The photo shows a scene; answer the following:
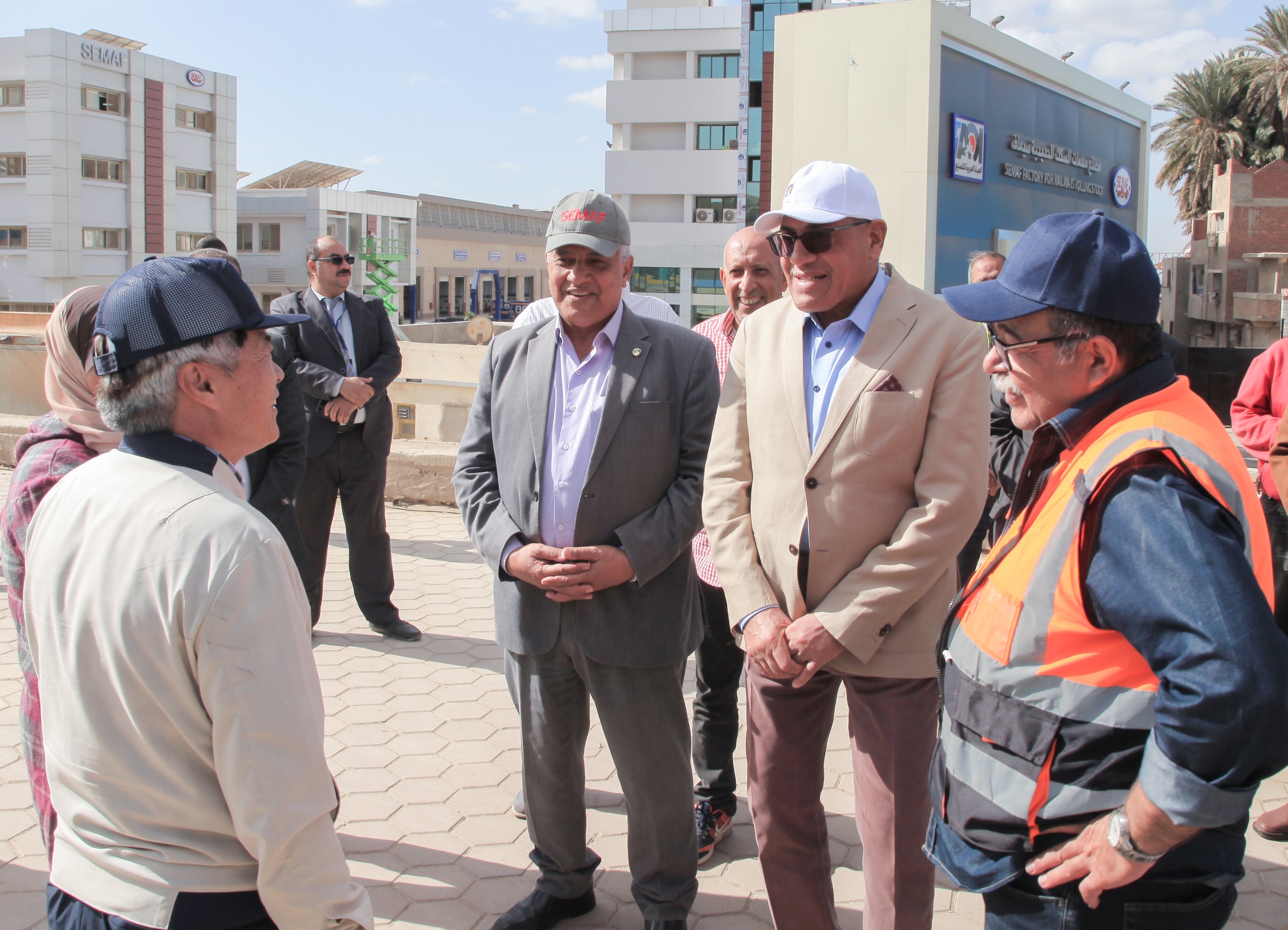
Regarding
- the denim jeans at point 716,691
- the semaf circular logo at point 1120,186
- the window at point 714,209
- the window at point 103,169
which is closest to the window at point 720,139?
the window at point 714,209

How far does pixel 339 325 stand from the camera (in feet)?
18.2

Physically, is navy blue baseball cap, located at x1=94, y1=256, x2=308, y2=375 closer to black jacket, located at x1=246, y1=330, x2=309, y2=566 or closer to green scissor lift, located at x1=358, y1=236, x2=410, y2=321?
black jacket, located at x1=246, y1=330, x2=309, y2=566

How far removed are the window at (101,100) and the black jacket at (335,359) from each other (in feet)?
176

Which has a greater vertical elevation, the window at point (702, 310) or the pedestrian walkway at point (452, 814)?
the window at point (702, 310)

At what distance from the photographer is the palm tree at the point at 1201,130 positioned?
5141 centimetres

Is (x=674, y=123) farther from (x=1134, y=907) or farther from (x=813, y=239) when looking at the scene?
(x=1134, y=907)

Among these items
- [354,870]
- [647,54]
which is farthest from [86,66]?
[354,870]

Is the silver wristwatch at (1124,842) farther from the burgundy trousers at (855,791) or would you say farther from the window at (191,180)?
the window at (191,180)

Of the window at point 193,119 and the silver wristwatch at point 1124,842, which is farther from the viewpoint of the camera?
the window at point 193,119

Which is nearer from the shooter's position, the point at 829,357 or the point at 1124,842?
the point at 1124,842

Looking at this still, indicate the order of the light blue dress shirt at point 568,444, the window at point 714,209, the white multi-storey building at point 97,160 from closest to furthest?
the light blue dress shirt at point 568,444, the white multi-storey building at point 97,160, the window at point 714,209

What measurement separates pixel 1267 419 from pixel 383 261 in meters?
59.7

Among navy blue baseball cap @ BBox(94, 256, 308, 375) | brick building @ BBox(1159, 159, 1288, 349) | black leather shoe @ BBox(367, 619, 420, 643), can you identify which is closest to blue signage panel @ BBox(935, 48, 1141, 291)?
black leather shoe @ BBox(367, 619, 420, 643)

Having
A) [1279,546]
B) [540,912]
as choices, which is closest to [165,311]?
[540,912]
